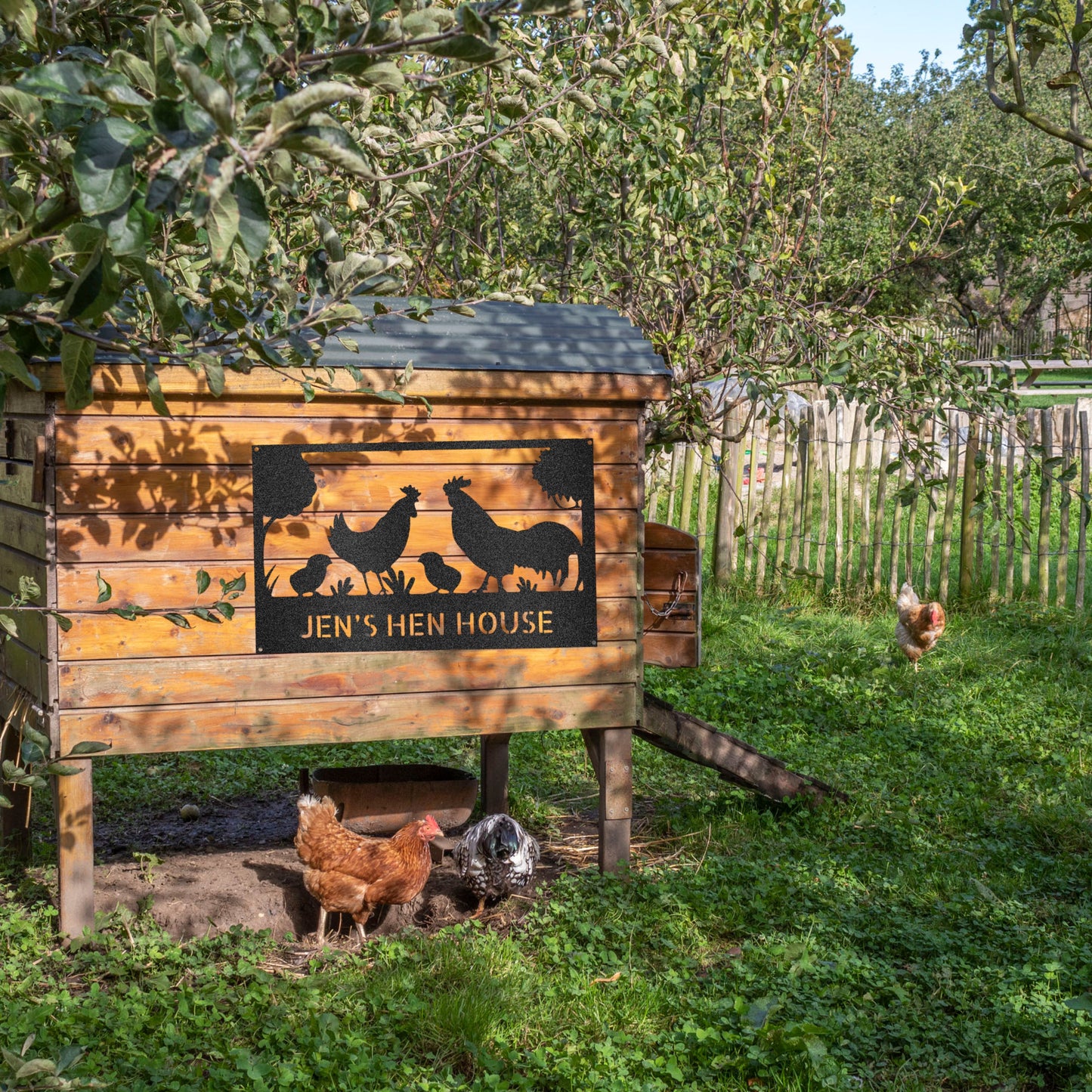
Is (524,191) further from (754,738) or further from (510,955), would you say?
(510,955)

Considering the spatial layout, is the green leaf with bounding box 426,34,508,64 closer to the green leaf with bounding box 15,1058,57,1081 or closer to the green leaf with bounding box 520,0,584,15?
the green leaf with bounding box 520,0,584,15

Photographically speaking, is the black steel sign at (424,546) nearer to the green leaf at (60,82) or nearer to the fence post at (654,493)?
the green leaf at (60,82)

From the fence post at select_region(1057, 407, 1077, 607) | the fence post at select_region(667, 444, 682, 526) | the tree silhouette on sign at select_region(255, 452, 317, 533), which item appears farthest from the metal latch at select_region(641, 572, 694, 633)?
the fence post at select_region(1057, 407, 1077, 607)

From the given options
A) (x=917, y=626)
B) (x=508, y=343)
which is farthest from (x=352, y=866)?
(x=917, y=626)

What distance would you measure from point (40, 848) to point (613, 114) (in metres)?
4.59

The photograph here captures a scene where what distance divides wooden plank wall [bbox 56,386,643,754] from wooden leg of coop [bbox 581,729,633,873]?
147 mm

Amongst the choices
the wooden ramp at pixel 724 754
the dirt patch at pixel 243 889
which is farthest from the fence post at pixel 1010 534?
the dirt patch at pixel 243 889

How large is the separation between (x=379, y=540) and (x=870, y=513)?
6.81 meters

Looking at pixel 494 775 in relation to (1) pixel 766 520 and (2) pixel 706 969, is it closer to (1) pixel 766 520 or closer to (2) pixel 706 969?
(2) pixel 706 969

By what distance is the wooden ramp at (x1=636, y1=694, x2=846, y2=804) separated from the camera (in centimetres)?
546

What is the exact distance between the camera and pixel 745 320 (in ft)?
19.5

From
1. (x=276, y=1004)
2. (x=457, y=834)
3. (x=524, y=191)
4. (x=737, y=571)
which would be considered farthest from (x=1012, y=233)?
(x=276, y=1004)

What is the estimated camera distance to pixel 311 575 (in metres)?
4.46

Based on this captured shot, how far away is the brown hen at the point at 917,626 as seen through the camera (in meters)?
8.15
